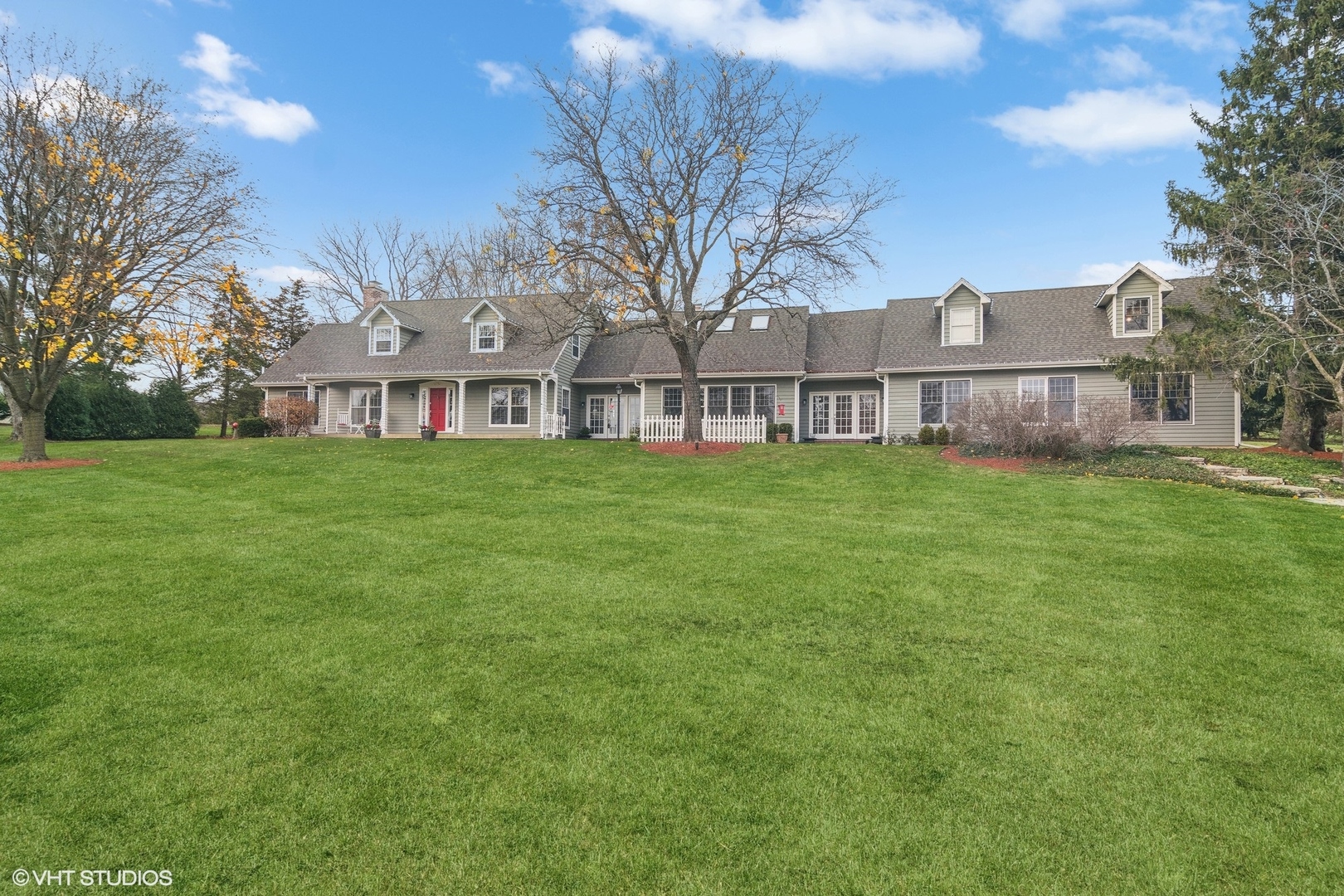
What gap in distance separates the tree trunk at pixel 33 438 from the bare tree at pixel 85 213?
0.10 feet

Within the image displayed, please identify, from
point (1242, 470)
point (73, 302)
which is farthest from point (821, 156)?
point (73, 302)

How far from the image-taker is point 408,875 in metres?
2.16

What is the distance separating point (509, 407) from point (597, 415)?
3.46 metres

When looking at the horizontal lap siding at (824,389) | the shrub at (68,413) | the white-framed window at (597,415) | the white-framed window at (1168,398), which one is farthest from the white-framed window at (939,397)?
the shrub at (68,413)

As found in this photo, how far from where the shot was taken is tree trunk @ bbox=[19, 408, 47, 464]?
47.0ft

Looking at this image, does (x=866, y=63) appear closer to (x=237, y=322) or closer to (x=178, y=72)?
(x=237, y=322)

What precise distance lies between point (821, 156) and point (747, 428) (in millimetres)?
7964

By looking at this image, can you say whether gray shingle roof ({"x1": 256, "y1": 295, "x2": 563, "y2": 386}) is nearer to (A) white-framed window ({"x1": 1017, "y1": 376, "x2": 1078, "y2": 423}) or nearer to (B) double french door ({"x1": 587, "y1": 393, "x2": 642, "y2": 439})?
(B) double french door ({"x1": 587, "y1": 393, "x2": 642, "y2": 439})

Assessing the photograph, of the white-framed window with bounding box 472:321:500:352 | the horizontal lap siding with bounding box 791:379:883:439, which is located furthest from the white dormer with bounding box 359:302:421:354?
the horizontal lap siding with bounding box 791:379:883:439

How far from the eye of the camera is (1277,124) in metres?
17.3

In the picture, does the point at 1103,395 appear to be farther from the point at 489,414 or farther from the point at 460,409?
the point at 460,409

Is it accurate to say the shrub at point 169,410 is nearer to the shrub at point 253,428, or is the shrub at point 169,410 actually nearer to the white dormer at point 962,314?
the shrub at point 253,428

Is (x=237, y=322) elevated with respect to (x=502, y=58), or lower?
lower

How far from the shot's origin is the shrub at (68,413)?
23094mm
